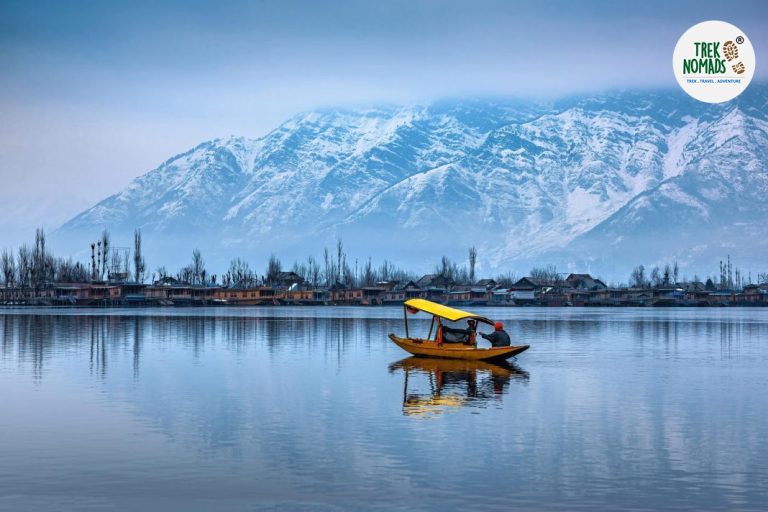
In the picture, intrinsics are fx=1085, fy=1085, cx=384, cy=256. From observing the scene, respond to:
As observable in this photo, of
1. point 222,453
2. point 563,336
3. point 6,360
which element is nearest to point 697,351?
point 563,336

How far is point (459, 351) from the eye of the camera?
6656 centimetres

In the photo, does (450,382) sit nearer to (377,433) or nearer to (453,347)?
(453,347)

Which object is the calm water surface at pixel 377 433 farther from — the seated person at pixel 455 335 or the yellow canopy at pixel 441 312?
the yellow canopy at pixel 441 312

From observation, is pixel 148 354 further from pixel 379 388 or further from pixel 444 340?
pixel 379 388

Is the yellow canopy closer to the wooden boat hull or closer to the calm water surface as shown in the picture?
the wooden boat hull

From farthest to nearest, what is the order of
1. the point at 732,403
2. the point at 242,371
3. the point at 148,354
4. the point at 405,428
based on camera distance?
1. the point at 148,354
2. the point at 242,371
3. the point at 732,403
4. the point at 405,428

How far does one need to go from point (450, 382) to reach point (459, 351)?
11.1 metres

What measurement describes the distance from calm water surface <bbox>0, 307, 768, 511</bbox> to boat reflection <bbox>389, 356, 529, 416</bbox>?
7.1 inches

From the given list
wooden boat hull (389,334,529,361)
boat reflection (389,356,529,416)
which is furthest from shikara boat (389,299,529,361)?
boat reflection (389,356,529,416)

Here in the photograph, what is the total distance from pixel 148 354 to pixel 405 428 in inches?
1523

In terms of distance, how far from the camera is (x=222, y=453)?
111 feet

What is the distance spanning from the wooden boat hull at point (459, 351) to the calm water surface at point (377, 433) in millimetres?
1103

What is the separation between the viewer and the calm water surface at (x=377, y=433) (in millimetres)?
28172

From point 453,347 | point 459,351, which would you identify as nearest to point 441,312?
point 453,347
